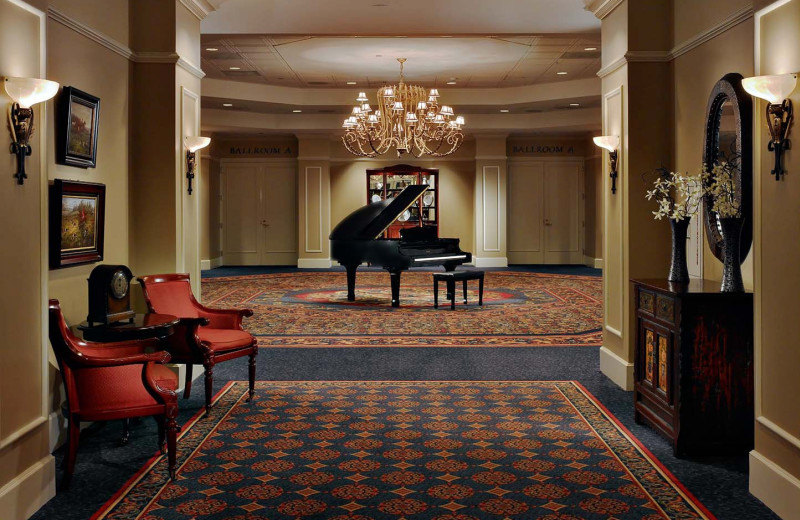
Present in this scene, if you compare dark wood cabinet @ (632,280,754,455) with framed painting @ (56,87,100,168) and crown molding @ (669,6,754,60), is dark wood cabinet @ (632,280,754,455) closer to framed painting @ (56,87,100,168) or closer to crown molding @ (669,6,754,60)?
crown molding @ (669,6,754,60)

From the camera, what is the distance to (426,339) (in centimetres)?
800

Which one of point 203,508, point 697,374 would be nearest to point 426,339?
point 697,374

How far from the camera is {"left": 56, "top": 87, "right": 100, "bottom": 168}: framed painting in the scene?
4.59 m

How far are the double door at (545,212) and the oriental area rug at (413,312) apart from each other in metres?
3.63

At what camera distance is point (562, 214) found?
18.8 meters

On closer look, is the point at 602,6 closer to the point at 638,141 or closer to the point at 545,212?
the point at 638,141

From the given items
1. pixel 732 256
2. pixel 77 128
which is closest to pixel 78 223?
pixel 77 128

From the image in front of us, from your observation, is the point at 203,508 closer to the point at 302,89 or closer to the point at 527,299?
the point at 527,299

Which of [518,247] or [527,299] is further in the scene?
[518,247]

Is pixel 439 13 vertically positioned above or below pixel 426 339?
above

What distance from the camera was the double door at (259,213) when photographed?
18625mm

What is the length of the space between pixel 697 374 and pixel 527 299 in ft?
24.6

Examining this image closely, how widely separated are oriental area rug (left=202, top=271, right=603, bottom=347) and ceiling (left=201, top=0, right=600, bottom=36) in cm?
328

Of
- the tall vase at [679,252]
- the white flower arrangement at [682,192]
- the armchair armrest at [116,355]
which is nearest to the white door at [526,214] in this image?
the white flower arrangement at [682,192]
